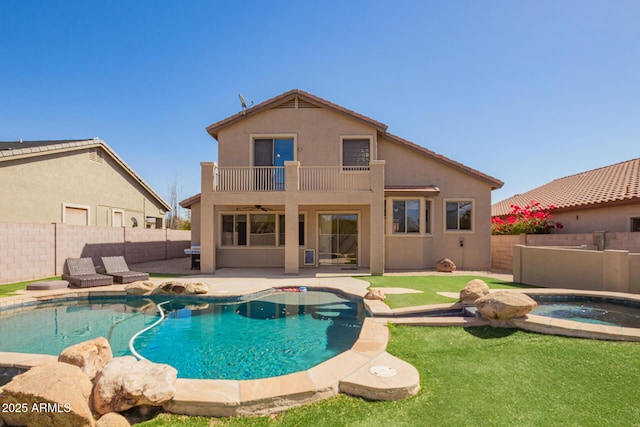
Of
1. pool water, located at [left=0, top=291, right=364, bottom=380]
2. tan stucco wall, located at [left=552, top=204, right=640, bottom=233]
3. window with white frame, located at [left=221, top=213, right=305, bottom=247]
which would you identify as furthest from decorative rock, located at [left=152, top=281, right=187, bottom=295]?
tan stucco wall, located at [left=552, top=204, right=640, bottom=233]

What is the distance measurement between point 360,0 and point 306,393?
12143 mm

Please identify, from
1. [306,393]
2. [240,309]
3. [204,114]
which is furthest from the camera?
[204,114]

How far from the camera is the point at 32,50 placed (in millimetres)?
13281

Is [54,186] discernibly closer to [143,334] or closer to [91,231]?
[91,231]

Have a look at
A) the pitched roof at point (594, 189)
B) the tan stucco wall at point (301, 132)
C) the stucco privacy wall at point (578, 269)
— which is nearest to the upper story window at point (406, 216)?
the tan stucco wall at point (301, 132)

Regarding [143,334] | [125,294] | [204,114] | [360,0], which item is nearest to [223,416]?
[143,334]

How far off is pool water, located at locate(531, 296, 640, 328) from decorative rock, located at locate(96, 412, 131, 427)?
7.98m

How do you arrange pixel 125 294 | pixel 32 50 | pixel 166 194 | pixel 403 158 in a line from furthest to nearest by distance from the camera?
pixel 166 194 → pixel 403 158 → pixel 32 50 → pixel 125 294

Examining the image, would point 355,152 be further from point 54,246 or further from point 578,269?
point 54,246

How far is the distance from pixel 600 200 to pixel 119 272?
21143mm

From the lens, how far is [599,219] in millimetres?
14078

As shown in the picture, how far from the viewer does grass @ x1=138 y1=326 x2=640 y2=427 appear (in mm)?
2982

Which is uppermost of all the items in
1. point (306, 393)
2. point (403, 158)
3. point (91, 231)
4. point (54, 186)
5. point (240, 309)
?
point (403, 158)

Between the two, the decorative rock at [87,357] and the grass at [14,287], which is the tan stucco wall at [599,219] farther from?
the grass at [14,287]
